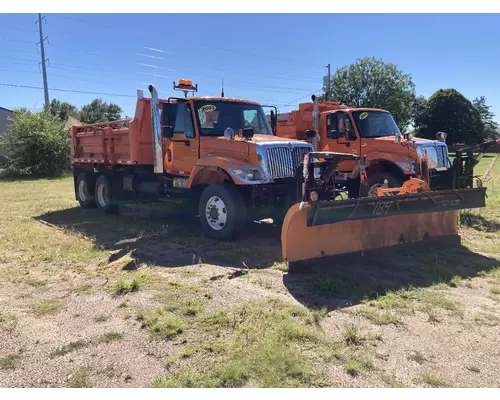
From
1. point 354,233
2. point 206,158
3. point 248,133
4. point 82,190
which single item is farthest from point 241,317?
point 82,190

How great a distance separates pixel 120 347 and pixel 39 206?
10.1m

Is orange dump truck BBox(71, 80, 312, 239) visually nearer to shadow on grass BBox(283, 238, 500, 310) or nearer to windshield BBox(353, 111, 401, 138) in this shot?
shadow on grass BBox(283, 238, 500, 310)

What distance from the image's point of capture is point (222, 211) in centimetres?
750

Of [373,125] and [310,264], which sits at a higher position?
[373,125]

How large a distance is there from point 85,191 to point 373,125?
24.7 ft

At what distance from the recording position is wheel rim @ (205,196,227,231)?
7.48 m

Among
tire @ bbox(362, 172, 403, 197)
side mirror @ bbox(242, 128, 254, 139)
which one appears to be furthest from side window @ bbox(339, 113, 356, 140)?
side mirror @ bbox(242, 128, 254, 139)

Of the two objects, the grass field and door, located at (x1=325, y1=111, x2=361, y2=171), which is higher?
door, located at (x1=325, y1=111, x2=361, y2=171)

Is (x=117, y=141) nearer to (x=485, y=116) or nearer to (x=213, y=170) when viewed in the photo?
(x=213, y=170)

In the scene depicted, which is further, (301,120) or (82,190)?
(82,190)

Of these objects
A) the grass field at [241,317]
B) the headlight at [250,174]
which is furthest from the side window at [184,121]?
the grass field at [241,317]

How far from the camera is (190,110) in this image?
27.2 feet

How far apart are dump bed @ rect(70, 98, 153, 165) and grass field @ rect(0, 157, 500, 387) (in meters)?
2.81

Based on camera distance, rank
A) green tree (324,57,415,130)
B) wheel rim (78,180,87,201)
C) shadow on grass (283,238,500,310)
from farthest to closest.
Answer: green tree (324,57,415,130) < wheel rim (78,180,87,201) < shadow on grass (283,238,500,310)
